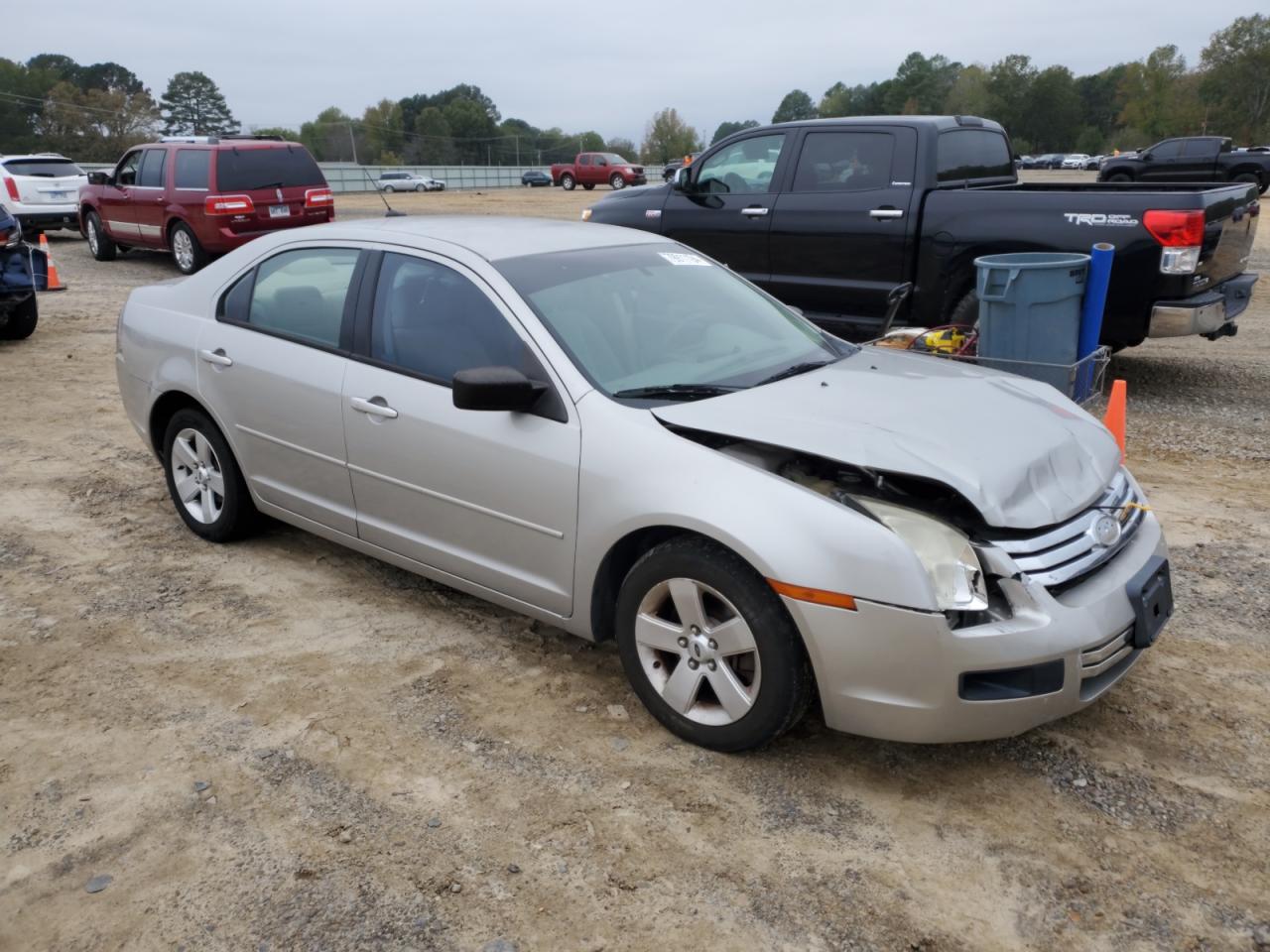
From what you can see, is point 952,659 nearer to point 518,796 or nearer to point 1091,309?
point 518,796

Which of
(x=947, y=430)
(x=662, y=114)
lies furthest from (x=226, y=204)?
(x=662, y=114)

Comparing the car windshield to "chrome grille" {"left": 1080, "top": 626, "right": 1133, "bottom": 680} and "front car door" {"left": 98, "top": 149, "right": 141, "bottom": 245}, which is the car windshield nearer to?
"chrome grille" {"left": 1080, "top": 626, "right": 1133, "bottom": 680}

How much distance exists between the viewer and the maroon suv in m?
13.8

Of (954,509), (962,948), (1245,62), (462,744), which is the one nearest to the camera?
(962,948)

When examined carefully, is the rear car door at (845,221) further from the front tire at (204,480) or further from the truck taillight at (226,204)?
the truck taillight at (226,204)

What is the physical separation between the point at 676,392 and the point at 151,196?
13546mm

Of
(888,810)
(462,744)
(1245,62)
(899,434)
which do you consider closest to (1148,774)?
(888,810)

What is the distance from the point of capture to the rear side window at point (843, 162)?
8.11 metres

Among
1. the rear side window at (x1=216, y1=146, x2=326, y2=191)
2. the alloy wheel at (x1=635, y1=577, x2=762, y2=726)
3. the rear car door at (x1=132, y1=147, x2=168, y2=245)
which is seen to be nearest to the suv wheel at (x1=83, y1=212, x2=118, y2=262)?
the rear car door at (x1=132, y1=147, x2=168, y2=245)

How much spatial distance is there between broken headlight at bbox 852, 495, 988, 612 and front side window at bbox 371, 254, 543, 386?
1343 mm

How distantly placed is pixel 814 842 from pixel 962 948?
1.66 ft

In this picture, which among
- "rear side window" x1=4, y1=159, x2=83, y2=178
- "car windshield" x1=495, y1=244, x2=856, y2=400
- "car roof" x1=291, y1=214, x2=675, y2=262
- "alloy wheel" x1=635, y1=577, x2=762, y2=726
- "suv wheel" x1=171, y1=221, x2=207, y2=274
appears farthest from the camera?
"rear side window" x1=4, y1=159, x2=83, y2=178

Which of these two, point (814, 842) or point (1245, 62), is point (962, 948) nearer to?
point (814, 842)

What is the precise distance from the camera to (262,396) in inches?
181
